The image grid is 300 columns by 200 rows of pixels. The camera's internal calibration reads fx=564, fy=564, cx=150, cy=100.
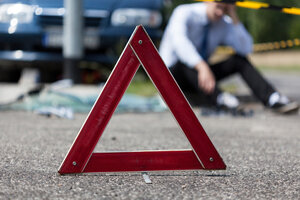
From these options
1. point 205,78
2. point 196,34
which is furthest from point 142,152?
point 196,34

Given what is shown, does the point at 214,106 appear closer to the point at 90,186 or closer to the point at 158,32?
the point at 158,32

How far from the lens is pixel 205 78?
17.3 ft

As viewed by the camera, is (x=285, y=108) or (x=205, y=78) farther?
(x=285, y=108)

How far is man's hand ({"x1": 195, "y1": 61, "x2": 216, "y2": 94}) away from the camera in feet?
17.3

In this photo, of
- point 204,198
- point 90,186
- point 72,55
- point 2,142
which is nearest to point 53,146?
point 2,142

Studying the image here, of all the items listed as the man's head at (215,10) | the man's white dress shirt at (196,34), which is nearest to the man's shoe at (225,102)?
the man's white dress shirt at (196,34)

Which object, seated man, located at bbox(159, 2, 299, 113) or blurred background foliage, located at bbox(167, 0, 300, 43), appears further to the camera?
blurred background foliage, located at bbox(167, 0, 300, 43)

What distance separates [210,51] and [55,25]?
181cm

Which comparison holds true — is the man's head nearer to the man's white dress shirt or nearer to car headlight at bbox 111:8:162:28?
the man's white dress shirt

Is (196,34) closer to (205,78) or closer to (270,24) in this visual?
(205,78)

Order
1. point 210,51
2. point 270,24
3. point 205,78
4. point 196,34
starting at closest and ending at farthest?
1. point 205,78
2. point 196,34
3. point 210,51
4. point 270,24

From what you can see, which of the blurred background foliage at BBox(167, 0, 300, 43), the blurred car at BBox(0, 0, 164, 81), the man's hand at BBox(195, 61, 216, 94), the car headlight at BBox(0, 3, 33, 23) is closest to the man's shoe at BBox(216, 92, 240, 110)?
the man's hand at BBox(195, 61, 216, 94)

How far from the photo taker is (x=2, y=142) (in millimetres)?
3547

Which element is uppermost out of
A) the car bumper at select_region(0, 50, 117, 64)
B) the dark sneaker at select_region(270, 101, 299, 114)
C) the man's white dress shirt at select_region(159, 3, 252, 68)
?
the man's white dress shirt at select_region(159, 3, 252, 68)
